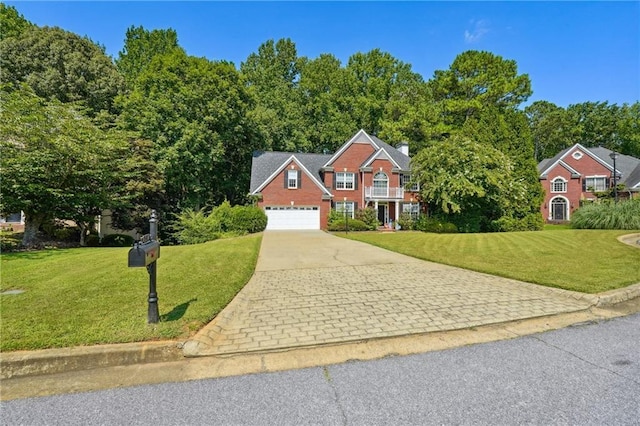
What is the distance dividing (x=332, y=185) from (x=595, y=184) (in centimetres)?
3092

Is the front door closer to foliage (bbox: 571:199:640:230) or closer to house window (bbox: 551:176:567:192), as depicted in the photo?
foliage (bbox: 571:199:640:230)

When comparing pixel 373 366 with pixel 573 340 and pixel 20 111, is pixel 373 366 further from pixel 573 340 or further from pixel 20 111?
pixel 20 111

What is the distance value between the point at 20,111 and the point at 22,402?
15.3m

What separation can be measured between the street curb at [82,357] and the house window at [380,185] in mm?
24628

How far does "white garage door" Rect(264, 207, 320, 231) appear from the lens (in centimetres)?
2436

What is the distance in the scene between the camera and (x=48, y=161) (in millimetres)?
12555

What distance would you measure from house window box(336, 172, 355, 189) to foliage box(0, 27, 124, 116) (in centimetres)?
2138

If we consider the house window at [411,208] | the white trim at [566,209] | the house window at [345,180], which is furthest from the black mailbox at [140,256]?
the white trim at [566,209]

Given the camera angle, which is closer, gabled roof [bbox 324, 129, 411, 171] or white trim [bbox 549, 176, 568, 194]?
gabled roof [bbox 324, 129, 411, 171]

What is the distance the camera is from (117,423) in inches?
92.2

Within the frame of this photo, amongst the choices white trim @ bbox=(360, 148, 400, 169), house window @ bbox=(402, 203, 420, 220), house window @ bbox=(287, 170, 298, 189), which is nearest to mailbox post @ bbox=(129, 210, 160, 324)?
house window @ bbox=(287, 170, 298, 189)

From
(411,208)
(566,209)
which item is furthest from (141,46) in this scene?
(566,209)

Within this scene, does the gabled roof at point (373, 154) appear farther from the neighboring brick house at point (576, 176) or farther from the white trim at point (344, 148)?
the neighboring brick house at point (576, 176)

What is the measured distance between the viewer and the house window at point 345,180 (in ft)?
88.7
